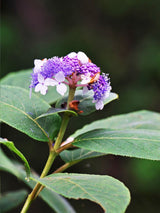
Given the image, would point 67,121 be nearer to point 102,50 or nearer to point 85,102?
point 85,102

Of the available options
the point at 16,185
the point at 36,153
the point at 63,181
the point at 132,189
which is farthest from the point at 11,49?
the point at 63,181

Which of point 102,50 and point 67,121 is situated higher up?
point 67,121

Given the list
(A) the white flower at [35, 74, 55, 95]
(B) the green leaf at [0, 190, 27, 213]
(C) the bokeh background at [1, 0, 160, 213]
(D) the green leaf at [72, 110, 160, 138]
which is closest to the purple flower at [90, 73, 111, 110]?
(A) the white flower at [35, 74, 55, 95]

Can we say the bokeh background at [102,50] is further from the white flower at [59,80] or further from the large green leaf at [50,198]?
the white flower at [59,80]

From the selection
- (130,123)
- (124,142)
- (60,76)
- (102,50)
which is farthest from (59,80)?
(102,50)

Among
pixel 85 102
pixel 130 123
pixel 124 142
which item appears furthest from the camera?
pixel 130 123

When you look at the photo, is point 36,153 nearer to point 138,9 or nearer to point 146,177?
point 146,177
